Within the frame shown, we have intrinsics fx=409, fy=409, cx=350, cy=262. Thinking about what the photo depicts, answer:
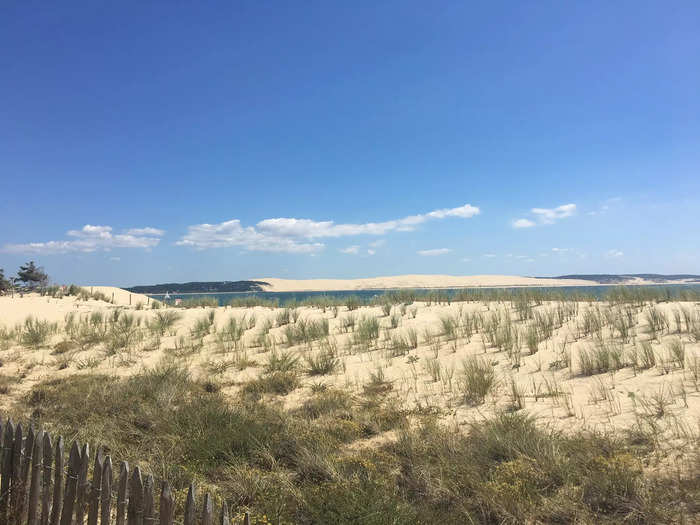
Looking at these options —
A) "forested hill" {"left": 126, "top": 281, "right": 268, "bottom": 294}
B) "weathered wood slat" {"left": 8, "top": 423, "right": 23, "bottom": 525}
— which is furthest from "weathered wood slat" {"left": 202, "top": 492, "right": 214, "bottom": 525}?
"forested hill" {"left": 126, "top": 281, "right": 268, "bottom": 294}

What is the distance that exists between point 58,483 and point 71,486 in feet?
0.50

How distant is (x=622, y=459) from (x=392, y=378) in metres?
4.65

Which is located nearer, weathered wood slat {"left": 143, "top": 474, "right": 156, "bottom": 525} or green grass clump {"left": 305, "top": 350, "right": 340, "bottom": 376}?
weathered wood slat {"left": 143, "top": 474, "right": 156, "bottom": 525}

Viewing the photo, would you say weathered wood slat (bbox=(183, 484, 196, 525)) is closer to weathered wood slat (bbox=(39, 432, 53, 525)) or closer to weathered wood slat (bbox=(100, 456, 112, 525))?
weathered wood slat (bbox=(100, 456, 112, 525))

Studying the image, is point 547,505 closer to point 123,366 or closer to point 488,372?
point 488,372

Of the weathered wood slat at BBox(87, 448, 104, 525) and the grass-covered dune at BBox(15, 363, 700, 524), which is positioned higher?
the weathered wood slat at BBox(87, 448, 104, 525)

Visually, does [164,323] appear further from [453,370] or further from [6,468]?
[6,468]

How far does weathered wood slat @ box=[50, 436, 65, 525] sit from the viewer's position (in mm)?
2883

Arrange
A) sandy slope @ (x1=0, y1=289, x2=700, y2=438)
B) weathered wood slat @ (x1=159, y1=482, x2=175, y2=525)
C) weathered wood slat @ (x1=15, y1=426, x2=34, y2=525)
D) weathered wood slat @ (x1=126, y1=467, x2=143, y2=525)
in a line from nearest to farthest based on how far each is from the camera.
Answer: weathered wood slat @ (x1=159, y1=482, x2=175, y2=525) < weathered wood slat @ (x1=126, y1=467, x2=143, y2=525) < weathered wood slat @ (x1=15, y1=426, x2=34, y2=525) < sandy slope @ (x1=0, y1=289, x2=700, y2=438)

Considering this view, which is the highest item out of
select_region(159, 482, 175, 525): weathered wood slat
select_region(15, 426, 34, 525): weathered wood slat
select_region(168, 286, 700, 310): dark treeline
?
select_region(168, 286, 700, 310): dark treeline

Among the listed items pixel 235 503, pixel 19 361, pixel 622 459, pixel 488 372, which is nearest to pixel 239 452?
pixel 235 503

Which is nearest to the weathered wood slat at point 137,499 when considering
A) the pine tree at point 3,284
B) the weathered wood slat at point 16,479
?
the weathered wood slat at point 16,479

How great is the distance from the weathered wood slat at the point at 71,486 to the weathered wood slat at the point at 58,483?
9 cm

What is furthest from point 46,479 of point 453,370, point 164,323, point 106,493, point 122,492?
point 164,323
